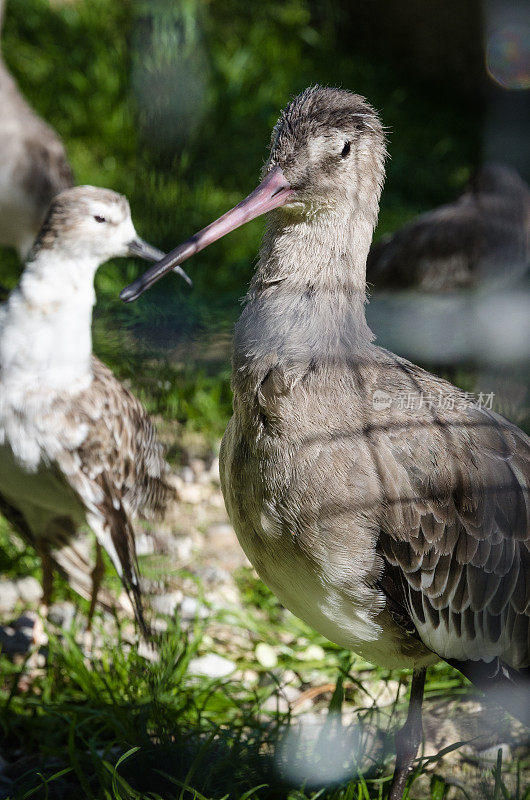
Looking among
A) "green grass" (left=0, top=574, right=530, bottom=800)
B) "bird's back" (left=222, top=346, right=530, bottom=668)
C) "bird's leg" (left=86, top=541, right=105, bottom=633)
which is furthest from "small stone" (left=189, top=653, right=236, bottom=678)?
"bird's back" (left=222, top=346, right=530, bottom=668)

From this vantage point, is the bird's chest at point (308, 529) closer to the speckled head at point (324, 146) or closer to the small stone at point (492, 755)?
the speckled head at point (324, 146)

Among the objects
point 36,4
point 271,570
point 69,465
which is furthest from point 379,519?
point 36,4

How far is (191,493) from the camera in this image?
350 centimetres

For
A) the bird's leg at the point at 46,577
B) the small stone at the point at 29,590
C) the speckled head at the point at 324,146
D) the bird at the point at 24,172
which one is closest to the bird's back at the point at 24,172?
the bird at the point at 24,172

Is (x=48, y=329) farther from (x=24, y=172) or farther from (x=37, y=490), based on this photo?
(x=24, y=172)

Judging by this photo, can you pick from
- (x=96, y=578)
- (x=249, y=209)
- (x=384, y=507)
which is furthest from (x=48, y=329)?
(x=384, y=507)

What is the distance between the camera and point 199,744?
7.77 feet

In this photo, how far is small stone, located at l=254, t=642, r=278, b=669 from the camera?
285 centimetres

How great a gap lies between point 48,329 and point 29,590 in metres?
1.07

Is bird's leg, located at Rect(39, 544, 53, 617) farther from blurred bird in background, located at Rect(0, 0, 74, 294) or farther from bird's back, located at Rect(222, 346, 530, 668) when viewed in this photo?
blurred bird in background, located at Rect(0, 0, 74, 294)

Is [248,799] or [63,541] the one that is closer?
[248,799]

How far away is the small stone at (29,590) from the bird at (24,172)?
6.86 feet

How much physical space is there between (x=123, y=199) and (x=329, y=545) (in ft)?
4.58

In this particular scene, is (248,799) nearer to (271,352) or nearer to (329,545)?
(329,545)
